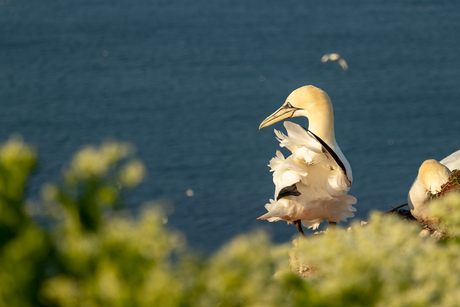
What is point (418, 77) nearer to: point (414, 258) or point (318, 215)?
point (318, 215)

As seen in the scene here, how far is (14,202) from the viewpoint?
57 centimetres

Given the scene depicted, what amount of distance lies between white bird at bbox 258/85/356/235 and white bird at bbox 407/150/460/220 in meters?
0.42

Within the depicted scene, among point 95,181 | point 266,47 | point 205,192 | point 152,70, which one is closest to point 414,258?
point 95,181

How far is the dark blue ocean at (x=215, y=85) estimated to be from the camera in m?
6.05

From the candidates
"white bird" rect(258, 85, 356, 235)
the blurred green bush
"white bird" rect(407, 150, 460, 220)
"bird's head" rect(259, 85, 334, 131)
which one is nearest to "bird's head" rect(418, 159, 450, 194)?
"white bird" rect(407, 150, 460, 220)

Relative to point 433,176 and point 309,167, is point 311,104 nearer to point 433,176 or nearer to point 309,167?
point 309,167

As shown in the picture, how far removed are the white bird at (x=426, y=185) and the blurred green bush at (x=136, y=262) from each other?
2.30m

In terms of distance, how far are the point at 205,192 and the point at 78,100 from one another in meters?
2.97

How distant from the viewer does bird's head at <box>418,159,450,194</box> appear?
2.77 metres

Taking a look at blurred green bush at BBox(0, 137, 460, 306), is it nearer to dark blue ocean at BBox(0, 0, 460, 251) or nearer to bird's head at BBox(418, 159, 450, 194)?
bird's head at BBox(418, 159, 450, 194)

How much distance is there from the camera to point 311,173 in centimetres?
262

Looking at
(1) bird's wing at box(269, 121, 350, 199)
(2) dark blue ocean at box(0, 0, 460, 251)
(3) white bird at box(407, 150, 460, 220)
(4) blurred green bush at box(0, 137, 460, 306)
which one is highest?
(4) blurred green bush at box(0, 137, 460, 306)

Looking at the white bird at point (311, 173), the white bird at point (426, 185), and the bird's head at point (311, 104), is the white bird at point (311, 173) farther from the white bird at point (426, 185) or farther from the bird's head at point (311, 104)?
the white bird at point (426, 185)

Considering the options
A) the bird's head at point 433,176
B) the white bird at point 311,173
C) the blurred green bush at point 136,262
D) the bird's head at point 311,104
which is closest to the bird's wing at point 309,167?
the white bird at point 311,173
